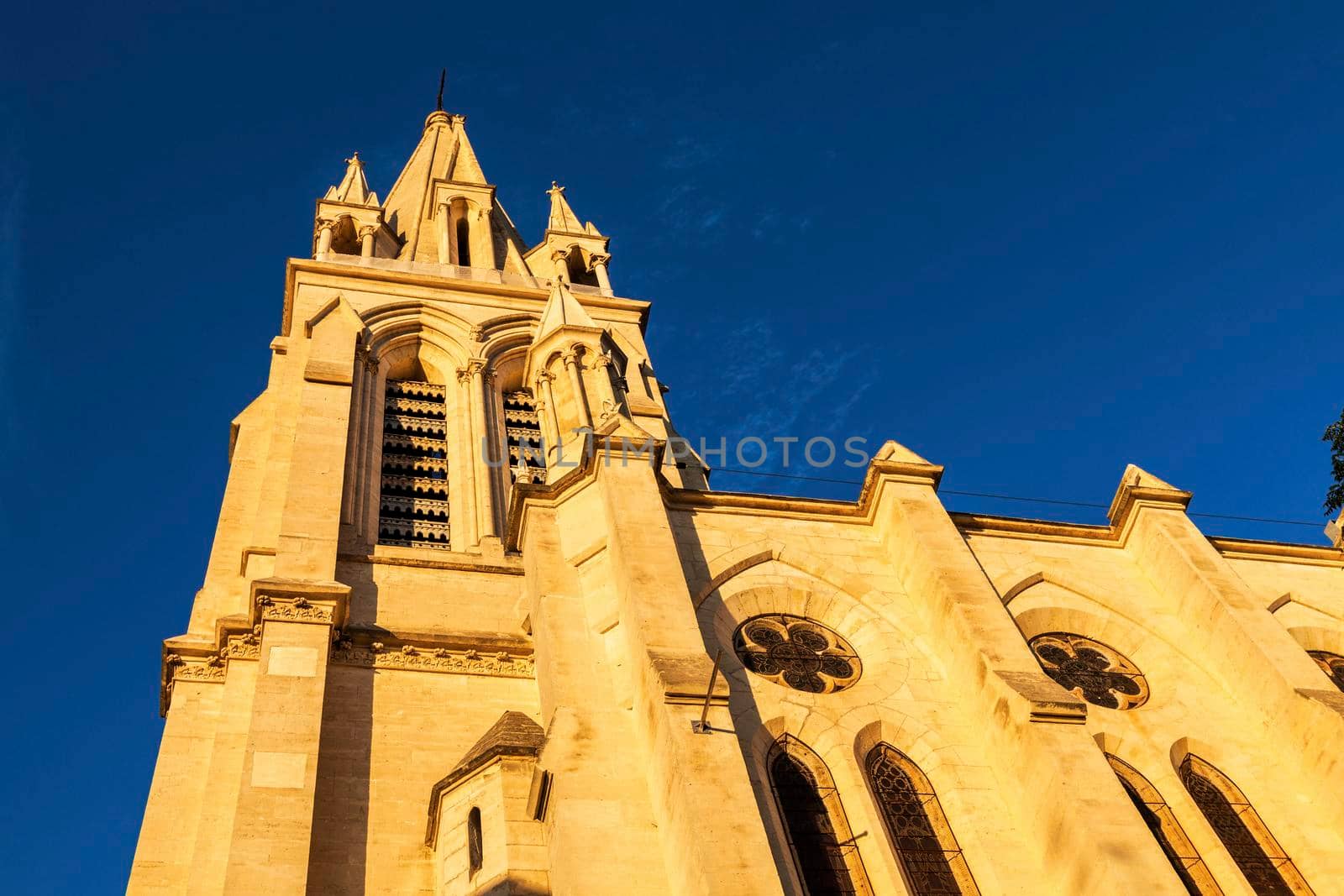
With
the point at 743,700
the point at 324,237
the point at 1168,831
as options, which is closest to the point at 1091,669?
the point at 1168,831

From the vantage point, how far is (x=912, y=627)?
54.9 feet

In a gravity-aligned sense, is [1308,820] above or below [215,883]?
below

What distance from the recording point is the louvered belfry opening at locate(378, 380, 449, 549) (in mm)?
24297

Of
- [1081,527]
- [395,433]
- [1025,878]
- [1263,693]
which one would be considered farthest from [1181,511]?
[395,433]

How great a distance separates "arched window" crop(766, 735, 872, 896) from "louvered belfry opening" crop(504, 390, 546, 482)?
11827 millimetres

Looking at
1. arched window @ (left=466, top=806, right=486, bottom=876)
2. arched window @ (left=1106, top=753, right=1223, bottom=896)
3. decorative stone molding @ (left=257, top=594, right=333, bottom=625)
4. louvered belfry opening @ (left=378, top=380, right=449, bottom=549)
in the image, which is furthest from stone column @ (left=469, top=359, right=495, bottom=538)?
arched window @ (left=1106, top=753, right=1223, bottom=896)

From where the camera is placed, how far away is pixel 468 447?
2683cm

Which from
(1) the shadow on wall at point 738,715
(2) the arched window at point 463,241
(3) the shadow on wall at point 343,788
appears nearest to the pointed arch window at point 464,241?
(2) the arched window at point 463,241

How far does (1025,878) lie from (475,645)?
26.0 ft

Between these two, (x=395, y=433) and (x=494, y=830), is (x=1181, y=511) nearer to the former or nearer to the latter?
(x=494, y=830)

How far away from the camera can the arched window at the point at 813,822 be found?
13.6 m

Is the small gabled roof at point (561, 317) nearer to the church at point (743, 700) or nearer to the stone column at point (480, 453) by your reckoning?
the church at point (743, 700)

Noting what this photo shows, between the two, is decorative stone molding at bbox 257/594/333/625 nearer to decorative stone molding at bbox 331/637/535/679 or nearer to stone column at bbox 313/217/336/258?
decorative stone molding at bbox 331/637/535/679

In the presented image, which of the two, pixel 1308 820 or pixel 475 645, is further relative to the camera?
pixel 475 645
